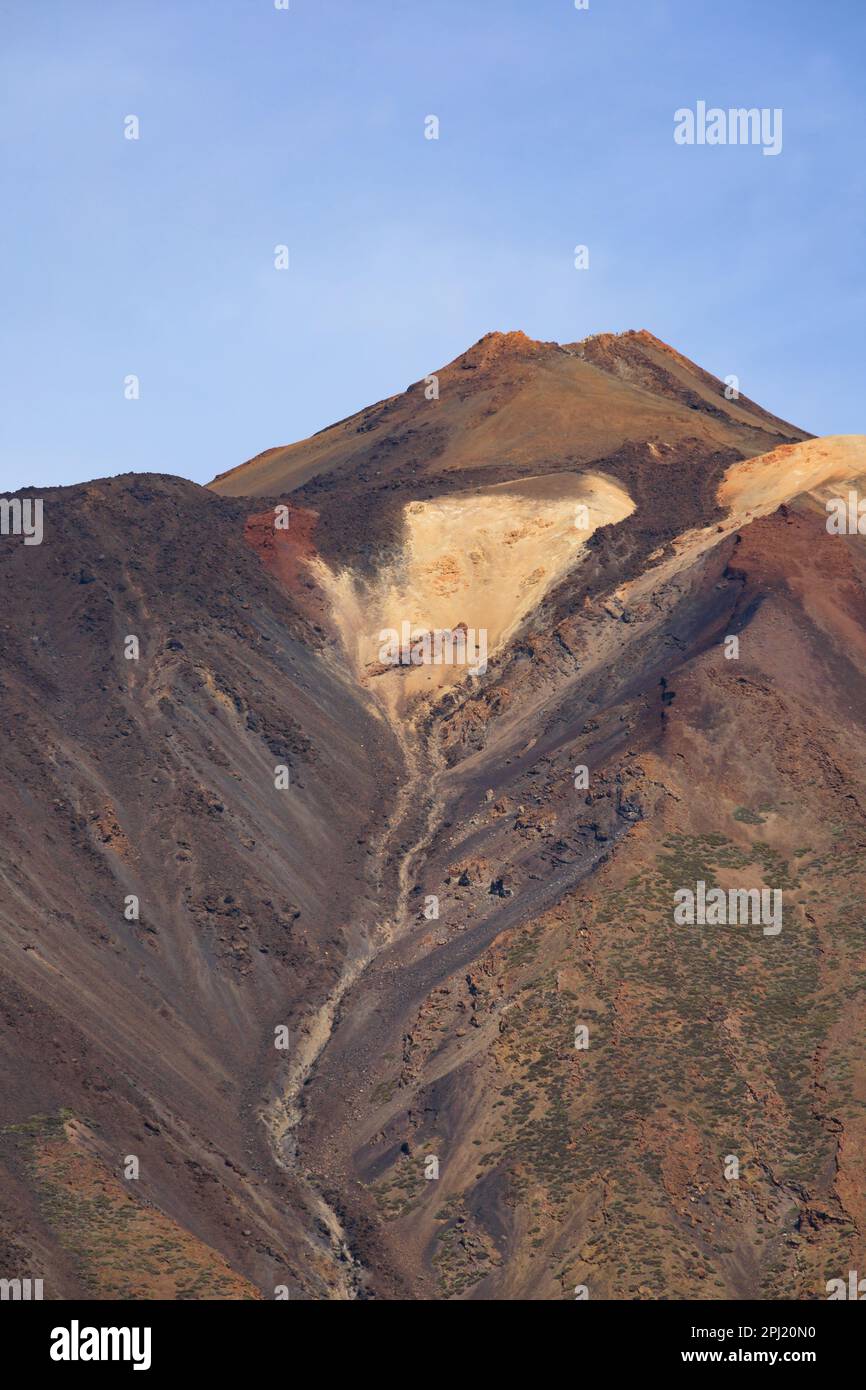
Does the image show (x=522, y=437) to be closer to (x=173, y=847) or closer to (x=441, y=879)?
(x=441, y=879)

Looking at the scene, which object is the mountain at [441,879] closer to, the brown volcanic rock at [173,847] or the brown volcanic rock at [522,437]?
the brown volcanic rock at [173,847]

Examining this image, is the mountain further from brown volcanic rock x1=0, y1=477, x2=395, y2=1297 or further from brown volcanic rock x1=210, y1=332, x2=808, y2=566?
brown volcanic rock x1=210, y1=332, x2=808, y2=566

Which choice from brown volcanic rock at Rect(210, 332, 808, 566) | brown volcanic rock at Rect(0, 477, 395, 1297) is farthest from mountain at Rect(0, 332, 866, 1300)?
brown volcanic rock at Rect(210, 332, 808, 566)

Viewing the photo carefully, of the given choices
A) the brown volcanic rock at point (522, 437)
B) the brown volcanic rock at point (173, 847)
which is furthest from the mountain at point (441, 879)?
the brown volcanic rock at point (522, 437)

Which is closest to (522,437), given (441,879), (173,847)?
(441,879)

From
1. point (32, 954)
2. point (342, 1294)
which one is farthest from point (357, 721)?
point (342, 1294)

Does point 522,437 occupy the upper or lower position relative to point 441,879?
upper

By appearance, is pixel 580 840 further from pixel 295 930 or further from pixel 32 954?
pixel 32 954

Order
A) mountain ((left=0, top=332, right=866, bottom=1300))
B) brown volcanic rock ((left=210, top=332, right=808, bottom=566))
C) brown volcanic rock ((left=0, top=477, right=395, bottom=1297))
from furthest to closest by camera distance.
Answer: brown volcanic rock ((left=210, top=332, right=808, bottom=566)) < brown volcanic rock ((left=0, top=477, right=395, bottom=1297)) < mountain ((left=0, top=332, right=866, bottom=1300))
